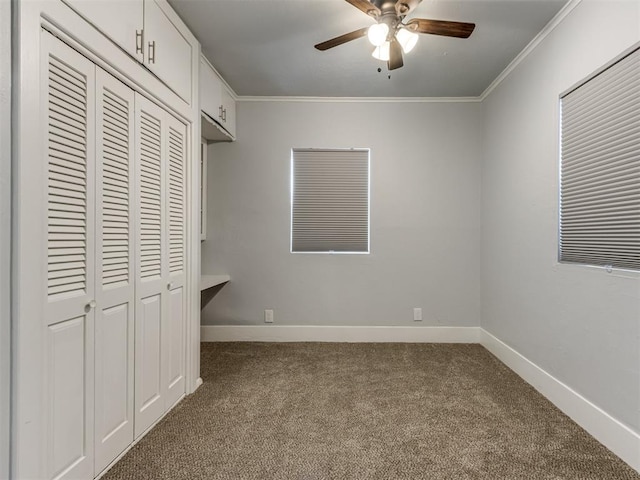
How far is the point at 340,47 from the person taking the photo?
8.46ft

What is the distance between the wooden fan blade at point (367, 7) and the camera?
1.77m

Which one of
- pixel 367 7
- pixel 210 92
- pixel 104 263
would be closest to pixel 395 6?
pixel 367 7

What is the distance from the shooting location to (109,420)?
1.65 metres

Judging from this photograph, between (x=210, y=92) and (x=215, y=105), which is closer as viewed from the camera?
(x=210, y=92)

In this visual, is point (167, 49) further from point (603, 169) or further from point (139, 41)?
point (603, 169)

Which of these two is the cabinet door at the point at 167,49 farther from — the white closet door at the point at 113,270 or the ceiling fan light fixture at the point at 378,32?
the ceiling fan light fixture at the point at 378,32

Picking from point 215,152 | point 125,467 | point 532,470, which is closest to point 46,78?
point 125,467

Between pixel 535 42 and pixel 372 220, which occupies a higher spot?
pixel 535 42

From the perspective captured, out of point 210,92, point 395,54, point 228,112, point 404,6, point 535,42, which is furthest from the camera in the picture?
point 228,112

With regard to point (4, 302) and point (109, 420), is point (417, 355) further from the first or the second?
point (4, 302)

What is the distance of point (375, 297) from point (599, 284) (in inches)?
79.3

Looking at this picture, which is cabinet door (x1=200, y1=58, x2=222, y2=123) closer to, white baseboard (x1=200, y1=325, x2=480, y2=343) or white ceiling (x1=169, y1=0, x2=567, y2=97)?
white ceiling (x1=169, y1=0, x2=567, y2=97)

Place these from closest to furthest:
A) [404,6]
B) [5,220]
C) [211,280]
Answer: [5,220]
[404,6]
[211,280]

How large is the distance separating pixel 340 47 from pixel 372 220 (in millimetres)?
1690
